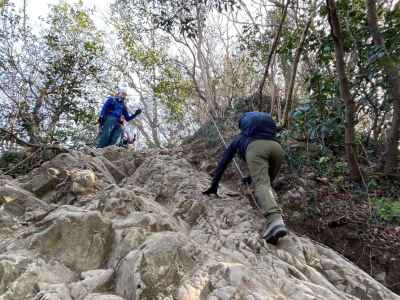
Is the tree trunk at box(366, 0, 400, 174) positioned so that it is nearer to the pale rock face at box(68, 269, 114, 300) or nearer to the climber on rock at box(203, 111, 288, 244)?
the climber on rock at box(203, 111, 288, 244)

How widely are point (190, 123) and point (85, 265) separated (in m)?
12.0

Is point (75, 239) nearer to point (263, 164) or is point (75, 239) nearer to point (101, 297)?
point (101, 297)

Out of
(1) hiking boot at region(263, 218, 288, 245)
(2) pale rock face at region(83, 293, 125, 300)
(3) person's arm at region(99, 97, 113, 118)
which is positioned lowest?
(2) pale rock face at region(83, 293, 125, 300)

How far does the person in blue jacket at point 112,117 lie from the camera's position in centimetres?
692

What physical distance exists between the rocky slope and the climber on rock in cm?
26

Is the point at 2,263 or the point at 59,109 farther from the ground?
the point at 59,109

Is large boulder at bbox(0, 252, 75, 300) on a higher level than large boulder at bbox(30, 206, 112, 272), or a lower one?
lower

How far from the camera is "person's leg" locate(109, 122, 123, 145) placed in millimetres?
7172

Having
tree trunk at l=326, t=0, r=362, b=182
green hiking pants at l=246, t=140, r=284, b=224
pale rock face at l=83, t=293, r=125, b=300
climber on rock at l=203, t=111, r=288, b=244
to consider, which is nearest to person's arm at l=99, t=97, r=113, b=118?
climber on rock at l=203, t=111, r=288, b=244

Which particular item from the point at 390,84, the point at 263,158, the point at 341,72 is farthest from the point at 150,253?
the point at 390,84

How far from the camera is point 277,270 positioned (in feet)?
8.96

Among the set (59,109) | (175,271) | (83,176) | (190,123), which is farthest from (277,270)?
(190,123)

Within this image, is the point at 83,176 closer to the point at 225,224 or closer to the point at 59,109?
the point at 225,224

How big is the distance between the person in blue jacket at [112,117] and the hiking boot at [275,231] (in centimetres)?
454
